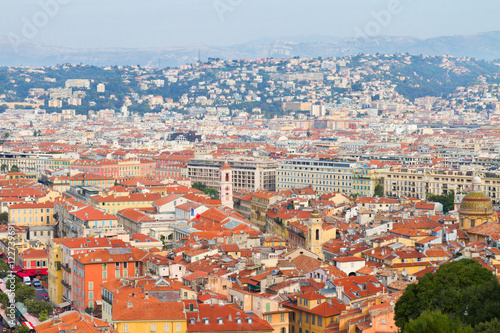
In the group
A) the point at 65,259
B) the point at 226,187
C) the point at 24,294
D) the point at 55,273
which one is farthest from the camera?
the point at 226,187

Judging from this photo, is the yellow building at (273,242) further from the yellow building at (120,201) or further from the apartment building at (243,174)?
the apartment building at (243,174)

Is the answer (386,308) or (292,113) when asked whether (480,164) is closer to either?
(386,308)

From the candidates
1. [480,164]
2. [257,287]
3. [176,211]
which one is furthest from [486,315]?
[480,164]

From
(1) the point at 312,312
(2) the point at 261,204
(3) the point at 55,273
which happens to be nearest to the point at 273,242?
(3) the point at 55,273

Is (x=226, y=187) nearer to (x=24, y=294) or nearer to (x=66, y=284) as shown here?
(x=66, y=284)

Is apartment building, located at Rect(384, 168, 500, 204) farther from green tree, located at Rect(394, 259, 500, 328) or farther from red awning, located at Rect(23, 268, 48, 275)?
green tree, located at Rect(394, 259, 500, 328)

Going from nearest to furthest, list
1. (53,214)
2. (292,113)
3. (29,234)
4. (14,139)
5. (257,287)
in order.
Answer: (257,287) → (29,234) → (53,214) → (14,139) → (292,113)

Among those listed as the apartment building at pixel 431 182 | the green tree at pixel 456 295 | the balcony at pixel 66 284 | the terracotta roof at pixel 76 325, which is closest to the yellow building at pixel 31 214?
the balcony at pixel 66 284
